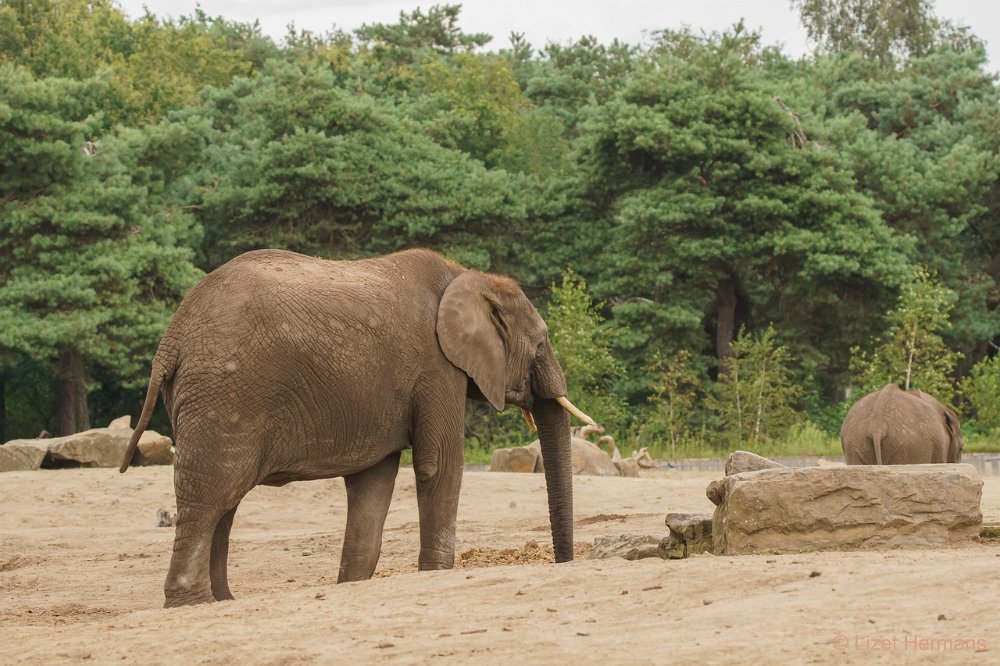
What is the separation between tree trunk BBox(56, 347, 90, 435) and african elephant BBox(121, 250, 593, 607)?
2091 centimetres

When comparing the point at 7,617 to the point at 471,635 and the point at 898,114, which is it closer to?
the point at 471,635

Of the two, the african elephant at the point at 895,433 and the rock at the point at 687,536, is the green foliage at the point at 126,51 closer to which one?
the african elephant at the point at 895,433

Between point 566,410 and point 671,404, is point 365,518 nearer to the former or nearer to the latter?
point 566,410

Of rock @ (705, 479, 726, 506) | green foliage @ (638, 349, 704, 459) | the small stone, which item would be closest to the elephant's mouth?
rock @ (705, 479, 726, 506)

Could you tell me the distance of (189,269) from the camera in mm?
31859

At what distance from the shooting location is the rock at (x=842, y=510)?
9.12 m

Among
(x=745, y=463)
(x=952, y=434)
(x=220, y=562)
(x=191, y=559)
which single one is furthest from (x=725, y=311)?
(x=191, y=559)

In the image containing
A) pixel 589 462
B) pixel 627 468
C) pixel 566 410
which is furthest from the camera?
pixel 627 468

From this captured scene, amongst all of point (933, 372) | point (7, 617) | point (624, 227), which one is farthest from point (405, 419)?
point (624, 227)

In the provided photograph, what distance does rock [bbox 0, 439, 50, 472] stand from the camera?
23062 millimetres

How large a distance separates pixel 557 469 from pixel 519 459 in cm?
1133

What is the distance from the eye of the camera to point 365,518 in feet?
34.2

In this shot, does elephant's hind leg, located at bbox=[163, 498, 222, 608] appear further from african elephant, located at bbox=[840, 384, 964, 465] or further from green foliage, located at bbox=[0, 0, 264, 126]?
green foliage, located at bbox=[0, 0, 264, 126]

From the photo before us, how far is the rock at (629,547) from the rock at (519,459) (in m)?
11.6
